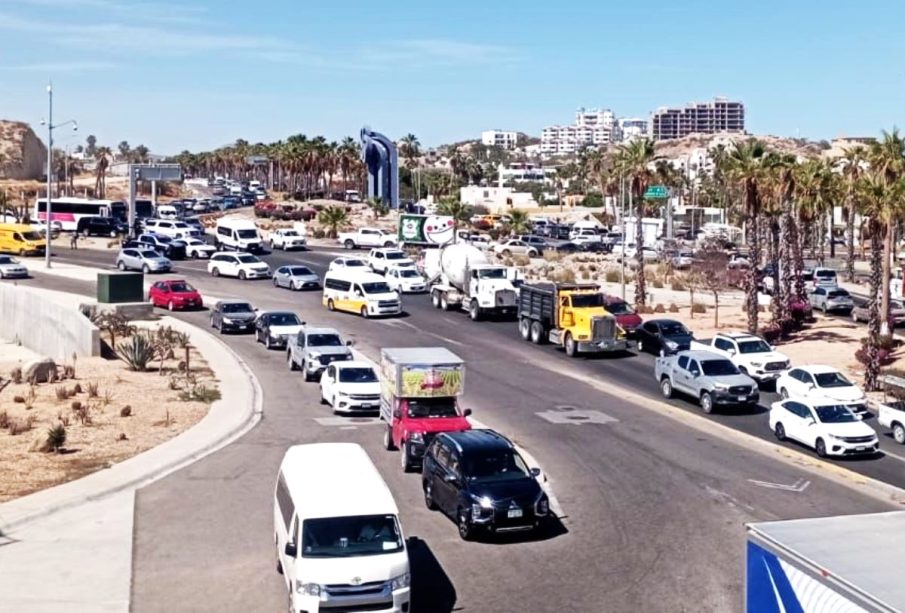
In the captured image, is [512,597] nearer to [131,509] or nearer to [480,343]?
[131,509]

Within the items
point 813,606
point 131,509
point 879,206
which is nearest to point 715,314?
point 879,206

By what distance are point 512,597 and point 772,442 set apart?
15.5 m

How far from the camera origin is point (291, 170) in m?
155

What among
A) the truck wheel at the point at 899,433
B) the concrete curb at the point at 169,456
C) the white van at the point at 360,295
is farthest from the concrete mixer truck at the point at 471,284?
the truck wheel at the point at 899,433

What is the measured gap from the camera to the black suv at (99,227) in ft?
300

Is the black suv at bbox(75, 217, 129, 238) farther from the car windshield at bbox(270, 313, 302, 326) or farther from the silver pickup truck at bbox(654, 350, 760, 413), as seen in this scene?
the silver pickup truck at bbox(654, 350, 760, 413)

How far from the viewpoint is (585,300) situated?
45281 mm

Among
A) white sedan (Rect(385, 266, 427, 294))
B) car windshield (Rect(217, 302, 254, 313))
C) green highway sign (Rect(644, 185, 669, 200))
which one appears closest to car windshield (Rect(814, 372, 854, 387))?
car windshield (Rect(217, 302, 254, 313))

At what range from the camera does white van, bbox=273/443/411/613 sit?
51.6ft

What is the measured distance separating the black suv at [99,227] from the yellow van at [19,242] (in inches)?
527

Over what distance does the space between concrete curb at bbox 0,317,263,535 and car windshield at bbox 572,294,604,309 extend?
1338 centimetres

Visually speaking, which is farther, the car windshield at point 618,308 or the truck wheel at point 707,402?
the car windshield at point 618,308

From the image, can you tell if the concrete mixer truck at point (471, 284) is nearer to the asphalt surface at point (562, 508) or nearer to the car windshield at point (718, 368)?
the asphalt surface at point (562, 508)

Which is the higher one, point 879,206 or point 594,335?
point 879,206
